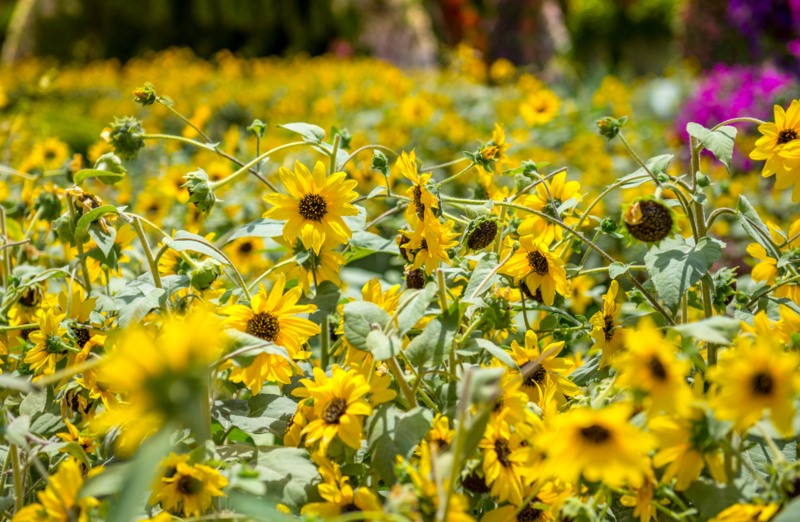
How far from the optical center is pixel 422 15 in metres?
11.6

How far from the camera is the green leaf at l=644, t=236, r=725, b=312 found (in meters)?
0.75

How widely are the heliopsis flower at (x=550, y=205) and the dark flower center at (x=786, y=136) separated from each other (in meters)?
0.22

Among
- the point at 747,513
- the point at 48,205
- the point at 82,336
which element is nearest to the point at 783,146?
the point at 747,513

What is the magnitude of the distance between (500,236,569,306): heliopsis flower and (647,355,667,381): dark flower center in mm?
263

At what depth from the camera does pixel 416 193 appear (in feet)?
2.85

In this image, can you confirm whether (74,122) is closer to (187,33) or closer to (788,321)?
(788,321)

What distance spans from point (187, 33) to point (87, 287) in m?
11.8

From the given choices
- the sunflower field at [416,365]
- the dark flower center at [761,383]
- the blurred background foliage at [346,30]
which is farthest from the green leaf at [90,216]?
the blurred background foliage at [346,30]

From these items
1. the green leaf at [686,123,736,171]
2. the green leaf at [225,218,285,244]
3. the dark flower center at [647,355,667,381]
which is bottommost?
the green leaf at [225,218,285,244]

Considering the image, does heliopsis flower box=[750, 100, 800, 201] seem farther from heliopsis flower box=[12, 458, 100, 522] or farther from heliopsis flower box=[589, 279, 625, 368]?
Answer: heliopsis flower box=[12, 458, 100, 522]

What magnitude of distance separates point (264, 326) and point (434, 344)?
18cm

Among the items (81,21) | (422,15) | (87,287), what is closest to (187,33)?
(81,21)

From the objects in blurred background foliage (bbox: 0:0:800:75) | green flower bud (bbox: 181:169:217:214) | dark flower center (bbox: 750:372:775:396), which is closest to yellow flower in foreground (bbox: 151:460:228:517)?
green flower bud (bbox: 181:169:217:214)

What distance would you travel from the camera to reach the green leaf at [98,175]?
866 millimetres
